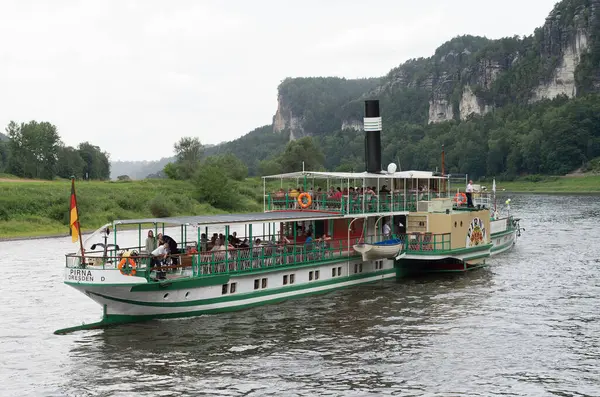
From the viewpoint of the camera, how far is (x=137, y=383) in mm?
21656

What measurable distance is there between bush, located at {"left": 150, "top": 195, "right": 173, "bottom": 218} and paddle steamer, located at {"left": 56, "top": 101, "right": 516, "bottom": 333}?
46.7 metres

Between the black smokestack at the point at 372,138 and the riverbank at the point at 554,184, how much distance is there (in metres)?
111

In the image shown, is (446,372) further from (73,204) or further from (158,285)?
(73,204)

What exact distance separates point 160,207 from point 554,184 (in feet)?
346

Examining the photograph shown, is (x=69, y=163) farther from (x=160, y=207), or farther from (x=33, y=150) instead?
(x=160, y=207)

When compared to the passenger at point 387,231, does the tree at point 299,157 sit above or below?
above

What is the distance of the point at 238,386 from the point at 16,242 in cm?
4743

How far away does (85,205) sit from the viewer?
78625 millimetres

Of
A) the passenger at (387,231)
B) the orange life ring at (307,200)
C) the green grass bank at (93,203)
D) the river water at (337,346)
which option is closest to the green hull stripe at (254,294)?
the river water at (337,346)

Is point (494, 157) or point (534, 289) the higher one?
point (494, 157)

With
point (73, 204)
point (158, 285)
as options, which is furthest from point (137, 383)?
point (73, 204)

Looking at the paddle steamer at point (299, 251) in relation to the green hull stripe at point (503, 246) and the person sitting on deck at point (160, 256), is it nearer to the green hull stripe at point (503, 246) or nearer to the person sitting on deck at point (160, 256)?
the person sitting on deck at point (160, 256)

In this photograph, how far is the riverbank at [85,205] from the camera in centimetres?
7112

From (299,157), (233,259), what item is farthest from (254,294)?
(299,157)
